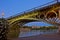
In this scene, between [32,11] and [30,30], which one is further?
[30,30]

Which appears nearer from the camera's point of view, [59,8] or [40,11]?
[59,8]

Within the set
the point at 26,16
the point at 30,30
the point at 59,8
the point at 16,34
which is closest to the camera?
the point at 59,8

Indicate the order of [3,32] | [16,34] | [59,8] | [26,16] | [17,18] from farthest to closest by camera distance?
1. [16,34]
2. [17,18]
3. [26,16]
4. [59,8]
5. [3,32]

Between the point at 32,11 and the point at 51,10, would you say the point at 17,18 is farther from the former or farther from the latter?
the point at 51,10

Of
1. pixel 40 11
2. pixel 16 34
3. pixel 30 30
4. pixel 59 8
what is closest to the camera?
pixel 59 8

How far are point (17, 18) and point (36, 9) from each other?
4.22 m

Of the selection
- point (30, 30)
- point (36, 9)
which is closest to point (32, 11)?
point (36, 9)

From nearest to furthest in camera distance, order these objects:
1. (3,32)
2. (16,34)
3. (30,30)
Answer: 1. (3,32)
2. (16,34)
3. (30,30)

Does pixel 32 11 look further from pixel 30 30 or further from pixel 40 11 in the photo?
pixel 30 30

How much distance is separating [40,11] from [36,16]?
32.2 inches

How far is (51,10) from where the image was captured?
1736 cm

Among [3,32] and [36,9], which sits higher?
[36,9]

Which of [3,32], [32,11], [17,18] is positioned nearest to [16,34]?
[17,18]

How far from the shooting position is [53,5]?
55.5 ft
